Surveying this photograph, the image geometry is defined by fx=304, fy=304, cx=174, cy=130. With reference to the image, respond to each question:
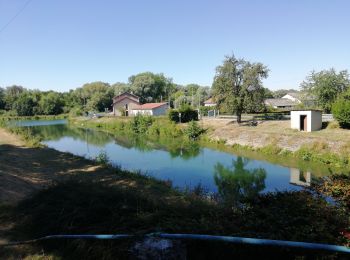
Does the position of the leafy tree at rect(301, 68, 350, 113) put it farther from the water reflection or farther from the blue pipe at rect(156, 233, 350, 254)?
the blue pipe at rect(156, 233, 350, 254)

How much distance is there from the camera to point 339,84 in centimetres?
3566

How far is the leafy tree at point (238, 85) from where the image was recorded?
3259cm

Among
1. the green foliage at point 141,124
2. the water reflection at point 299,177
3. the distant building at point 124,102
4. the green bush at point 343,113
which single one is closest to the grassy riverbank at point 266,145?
the green foliage at point 141,124

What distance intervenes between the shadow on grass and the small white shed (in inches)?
819

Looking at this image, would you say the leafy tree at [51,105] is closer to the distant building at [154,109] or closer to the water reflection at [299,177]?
the distant building at [154,109]

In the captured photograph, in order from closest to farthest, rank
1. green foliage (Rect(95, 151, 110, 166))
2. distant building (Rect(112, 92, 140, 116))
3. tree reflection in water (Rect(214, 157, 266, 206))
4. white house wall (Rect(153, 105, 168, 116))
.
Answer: tree reflection in water (Rect(214, 157, 266, 206)) → green foliage (Rect(95, 151, 110, 166)) → white house wall (Rect(153, 105, 168, 116)) → distant building (Rect(112, 92, 140, 116))

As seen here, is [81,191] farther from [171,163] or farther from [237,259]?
[171,163]

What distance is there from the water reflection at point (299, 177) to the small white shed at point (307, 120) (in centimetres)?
896

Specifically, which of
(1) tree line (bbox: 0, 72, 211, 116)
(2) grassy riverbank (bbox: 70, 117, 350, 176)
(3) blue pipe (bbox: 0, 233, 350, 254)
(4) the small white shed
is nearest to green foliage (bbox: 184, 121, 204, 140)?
(2) grassy riverbank (bbox: 70, 117, 350, 176)

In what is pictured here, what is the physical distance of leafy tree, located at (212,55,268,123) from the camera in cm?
3259

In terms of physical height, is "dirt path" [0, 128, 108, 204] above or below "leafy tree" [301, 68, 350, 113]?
below

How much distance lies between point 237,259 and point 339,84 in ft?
122

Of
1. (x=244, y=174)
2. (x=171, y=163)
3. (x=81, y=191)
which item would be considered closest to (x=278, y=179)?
(x=244, y=174)

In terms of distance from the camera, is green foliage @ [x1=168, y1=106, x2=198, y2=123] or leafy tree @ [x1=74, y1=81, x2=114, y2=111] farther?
leafy tree @ [x1=74, y1=81, x2=114, y2=111]
